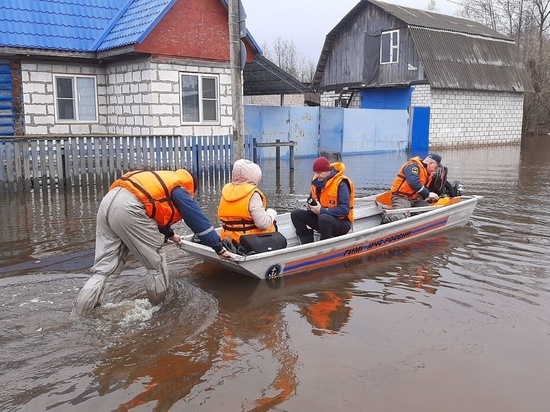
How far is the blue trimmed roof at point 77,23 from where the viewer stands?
49.9ft

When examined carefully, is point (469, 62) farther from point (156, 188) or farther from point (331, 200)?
point (156, 188)

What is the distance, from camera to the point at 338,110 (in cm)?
2284

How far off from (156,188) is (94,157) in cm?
956

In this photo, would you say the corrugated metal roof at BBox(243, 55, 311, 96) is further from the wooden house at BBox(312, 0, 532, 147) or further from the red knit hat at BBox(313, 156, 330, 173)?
the red knit hat at BBox(313, 156, 330, 173)

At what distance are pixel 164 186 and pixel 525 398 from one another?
3.56 meters

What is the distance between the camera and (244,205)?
6410mm

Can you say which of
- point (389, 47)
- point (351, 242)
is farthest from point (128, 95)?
point (389, 47)

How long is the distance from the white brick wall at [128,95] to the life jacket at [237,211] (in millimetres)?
10057

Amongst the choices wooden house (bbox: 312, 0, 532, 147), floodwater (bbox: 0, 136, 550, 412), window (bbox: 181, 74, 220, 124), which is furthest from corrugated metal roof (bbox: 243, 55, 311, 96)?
floodwater (bbox: 0, 136, 550, 412)

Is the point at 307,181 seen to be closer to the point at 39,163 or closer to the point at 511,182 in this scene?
the point at 511,182

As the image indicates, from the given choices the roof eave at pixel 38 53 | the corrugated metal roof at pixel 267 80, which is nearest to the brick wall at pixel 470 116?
the corrugated metal roof at pixel 267 80

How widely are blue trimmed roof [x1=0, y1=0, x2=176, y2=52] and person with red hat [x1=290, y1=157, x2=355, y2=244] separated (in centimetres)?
930

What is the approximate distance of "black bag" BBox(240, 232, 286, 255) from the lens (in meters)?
6.40

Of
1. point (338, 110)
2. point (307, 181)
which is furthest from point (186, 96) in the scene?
point (338, 110)
